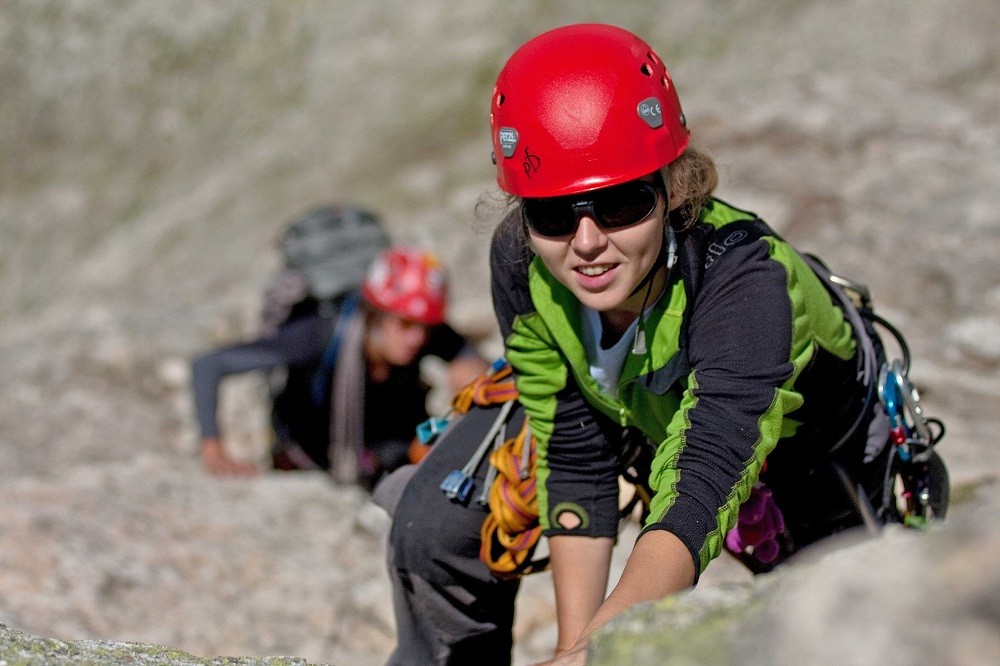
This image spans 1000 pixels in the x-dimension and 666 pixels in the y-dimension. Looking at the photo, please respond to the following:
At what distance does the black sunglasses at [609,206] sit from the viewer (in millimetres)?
3150

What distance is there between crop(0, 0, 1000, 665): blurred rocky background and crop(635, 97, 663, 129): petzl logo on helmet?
633 millimetres

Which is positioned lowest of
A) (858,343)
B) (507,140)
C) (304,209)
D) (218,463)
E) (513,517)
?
(218,463)

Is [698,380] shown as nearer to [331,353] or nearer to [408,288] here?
[408,288]

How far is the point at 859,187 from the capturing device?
9.32 meters

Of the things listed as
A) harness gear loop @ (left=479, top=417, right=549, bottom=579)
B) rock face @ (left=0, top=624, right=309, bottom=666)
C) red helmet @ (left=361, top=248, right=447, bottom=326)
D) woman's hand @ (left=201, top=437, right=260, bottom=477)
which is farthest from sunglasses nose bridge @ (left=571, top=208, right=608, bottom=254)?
woman's hand @ (left=201, top=437, right=260, bottom=477)

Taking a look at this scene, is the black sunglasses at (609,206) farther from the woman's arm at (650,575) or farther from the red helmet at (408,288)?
the red helmet at (408,288)

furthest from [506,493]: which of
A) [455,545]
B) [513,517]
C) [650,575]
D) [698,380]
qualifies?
[650,575]

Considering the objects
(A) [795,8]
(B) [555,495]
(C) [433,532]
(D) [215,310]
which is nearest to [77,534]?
(C) [433,532]

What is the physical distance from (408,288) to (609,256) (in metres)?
5.13

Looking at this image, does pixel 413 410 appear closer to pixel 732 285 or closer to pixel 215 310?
pixel 215 310

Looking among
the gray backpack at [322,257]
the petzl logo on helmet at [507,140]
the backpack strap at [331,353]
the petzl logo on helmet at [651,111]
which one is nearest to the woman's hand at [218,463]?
the backpack strap at [331,353]

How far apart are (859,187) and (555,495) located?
653cm

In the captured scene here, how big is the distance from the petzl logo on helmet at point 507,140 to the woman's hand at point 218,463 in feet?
16.5

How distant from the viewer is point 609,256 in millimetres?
3143
